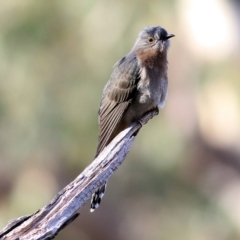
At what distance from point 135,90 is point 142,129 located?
4.37m

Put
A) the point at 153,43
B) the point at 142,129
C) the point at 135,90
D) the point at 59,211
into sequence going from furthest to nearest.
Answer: the point at 142,129 < the point at 153,43 < the point at 135,90 < the point at 59,211

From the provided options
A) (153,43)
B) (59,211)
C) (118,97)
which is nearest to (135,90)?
(118,97)

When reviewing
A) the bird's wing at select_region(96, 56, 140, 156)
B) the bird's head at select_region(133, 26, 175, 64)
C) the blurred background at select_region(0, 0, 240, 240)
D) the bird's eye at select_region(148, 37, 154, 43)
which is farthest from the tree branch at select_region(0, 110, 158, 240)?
the blurred background at select_region(0, 0, 240, 240)

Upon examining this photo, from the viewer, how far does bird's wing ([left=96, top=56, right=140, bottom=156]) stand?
5726 millimetres

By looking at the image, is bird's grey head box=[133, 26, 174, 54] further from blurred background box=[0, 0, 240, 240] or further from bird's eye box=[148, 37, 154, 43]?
blurred background box=[0, 0, 240, 240]

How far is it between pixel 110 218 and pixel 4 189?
1898 millimetres

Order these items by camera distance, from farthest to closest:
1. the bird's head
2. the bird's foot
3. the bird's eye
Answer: the bird's eye, the bird's head, the bird's foot

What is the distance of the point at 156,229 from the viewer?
34.6 feet

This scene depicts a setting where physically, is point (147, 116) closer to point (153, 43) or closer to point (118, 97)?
point (118, 97)

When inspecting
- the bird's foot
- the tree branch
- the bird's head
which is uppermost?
the bird's head

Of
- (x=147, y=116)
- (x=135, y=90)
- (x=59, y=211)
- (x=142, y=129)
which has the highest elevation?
(x=135, y=90)

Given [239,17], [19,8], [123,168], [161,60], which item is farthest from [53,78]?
[161,60]

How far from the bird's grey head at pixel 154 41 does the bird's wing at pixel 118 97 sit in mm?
160

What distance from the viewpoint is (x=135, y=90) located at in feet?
19.0
